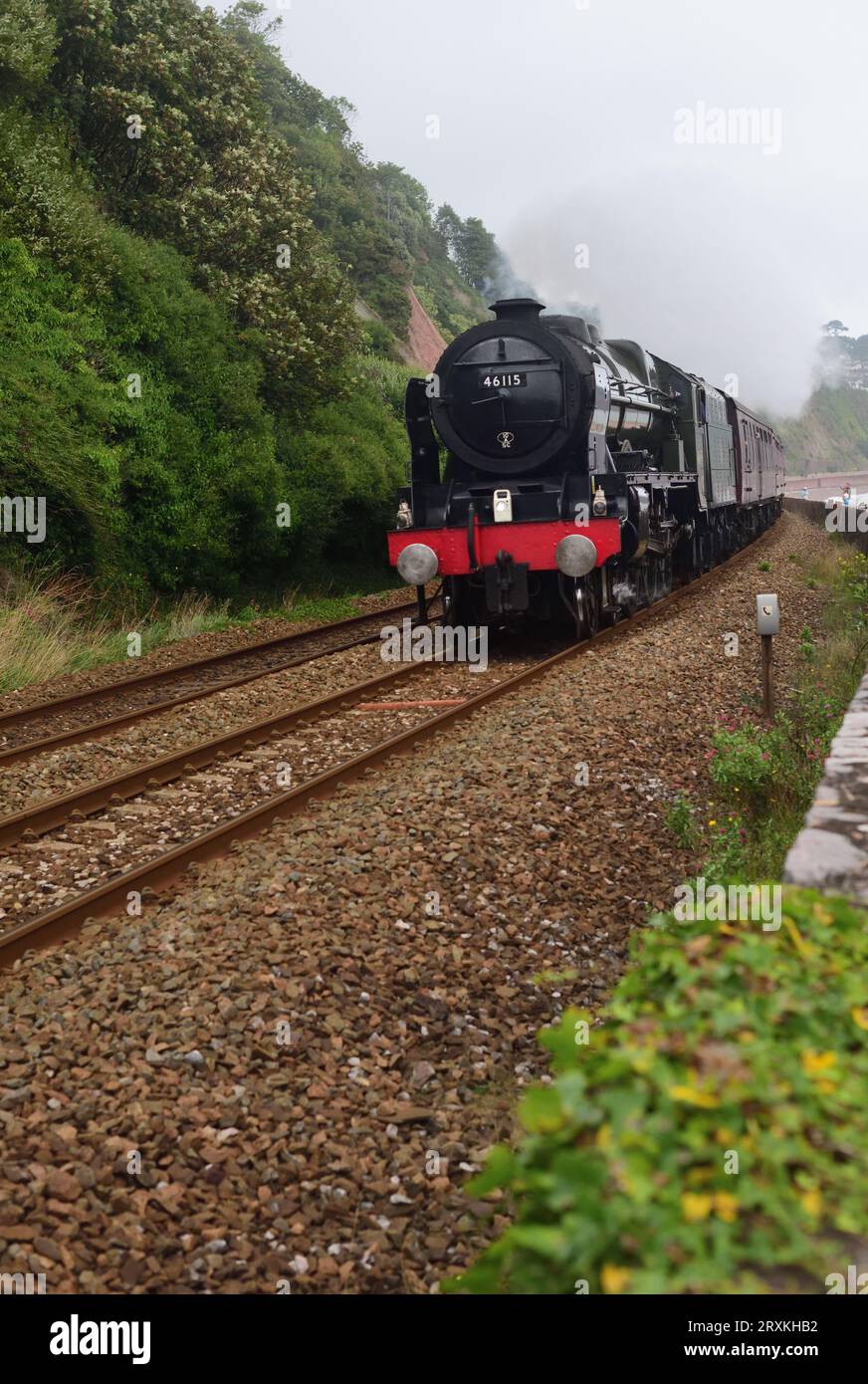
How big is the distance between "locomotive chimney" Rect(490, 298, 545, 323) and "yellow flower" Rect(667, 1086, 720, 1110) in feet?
41.3

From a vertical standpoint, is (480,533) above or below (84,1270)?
above

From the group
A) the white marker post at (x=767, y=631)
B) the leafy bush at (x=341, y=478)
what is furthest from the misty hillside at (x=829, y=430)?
the white marker post at (x=767, y=631)

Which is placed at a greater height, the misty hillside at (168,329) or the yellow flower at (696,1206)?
Result: the misty hillside at (168,329)

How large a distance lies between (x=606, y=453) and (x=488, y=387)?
162cm

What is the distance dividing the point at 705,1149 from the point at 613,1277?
0.31m

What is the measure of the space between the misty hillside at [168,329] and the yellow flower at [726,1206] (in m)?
14.1

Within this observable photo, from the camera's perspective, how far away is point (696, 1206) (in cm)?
194

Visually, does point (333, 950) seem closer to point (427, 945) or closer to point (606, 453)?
point (427, 945)

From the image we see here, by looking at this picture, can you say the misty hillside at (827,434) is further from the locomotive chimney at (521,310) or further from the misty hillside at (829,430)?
the locomotive chimney at (521,310)

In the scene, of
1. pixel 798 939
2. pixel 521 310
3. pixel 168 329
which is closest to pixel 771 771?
pixel 798 939

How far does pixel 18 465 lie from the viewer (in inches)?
576

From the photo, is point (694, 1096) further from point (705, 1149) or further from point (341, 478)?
point (341, 478)

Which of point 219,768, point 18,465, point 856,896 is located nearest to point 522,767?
point 219,768

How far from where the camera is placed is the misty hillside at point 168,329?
16016mm
